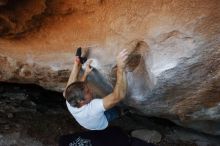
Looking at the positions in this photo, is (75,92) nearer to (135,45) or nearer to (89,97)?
(89,97)

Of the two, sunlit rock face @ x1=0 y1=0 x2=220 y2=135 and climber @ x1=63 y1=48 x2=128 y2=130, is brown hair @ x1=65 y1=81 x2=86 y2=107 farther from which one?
sunlit rock face @ x1=0 y1=0 x2=220 y2=135

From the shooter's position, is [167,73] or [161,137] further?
[161,137]

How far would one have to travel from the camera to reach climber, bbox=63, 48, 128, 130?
2.46m

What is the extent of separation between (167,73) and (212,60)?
237mm

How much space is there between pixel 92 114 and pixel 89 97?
0.09 meters

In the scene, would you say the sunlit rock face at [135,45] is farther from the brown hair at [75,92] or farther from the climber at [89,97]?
the brown hair at [75,92]

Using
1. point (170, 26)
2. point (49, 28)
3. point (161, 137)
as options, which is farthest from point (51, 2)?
→ point (161, 137)

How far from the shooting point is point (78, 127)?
132 inches

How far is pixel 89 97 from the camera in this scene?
8.33ft

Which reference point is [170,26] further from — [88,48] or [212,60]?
[88,48]

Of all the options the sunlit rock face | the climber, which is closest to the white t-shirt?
the climber

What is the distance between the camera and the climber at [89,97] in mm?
2465

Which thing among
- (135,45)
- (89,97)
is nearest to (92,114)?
(89,97)

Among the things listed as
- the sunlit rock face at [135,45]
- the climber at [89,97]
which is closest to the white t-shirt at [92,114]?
the climber at [89,97]
